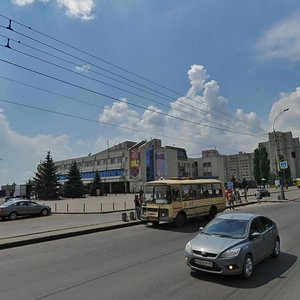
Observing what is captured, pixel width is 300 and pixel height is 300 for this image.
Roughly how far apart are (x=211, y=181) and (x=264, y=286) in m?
15.8

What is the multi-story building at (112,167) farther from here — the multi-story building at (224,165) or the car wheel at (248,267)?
the car wheel at (248,267)

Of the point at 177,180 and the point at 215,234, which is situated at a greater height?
the point at 177,180

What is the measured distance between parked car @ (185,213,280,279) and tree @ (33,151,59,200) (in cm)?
6735

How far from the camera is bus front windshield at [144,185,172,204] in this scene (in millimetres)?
19500

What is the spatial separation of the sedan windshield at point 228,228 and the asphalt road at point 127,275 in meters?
1.01

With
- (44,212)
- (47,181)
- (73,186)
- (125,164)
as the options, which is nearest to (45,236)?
(44,212)

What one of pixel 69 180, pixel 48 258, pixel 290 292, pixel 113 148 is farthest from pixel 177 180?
pixel 113 148

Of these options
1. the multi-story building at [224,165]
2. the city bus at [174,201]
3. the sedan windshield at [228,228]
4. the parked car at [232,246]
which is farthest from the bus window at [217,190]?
the multi-story building at [224,165]

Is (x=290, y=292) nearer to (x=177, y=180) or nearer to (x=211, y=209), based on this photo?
(x=177, y=180)

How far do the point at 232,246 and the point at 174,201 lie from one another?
37.1 ft

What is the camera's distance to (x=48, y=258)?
1141 centimetres

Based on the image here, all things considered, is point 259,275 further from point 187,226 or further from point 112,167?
point 112,167

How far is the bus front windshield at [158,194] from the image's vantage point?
1950cm

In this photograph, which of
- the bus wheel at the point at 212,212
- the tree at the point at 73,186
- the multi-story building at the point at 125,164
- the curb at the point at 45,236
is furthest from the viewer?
the multi-story building at the point at 125,164
